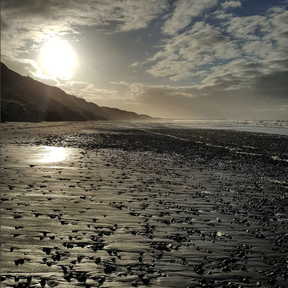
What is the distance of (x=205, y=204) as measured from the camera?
440 inches

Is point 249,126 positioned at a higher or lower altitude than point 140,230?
higher

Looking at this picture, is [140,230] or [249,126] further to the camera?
[249,126]

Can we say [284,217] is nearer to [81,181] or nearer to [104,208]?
[104,208]

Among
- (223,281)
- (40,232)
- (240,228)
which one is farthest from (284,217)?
(40,232)

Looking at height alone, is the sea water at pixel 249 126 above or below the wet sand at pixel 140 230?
above

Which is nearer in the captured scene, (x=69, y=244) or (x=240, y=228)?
(x=69, y=244)

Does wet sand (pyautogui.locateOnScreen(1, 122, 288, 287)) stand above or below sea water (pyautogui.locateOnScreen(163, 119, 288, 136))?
below

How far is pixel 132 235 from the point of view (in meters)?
7.80

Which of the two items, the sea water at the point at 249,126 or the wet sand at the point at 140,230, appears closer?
the wet sand at the point at 140,230

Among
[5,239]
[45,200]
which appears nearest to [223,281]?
[5,239]

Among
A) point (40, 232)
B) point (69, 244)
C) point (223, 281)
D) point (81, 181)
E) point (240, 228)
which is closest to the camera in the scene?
point (223, 281)

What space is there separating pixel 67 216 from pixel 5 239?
2312 mm

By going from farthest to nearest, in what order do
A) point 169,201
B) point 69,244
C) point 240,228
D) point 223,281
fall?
point 169,201
point 240,228
point 69,244
point 223,281

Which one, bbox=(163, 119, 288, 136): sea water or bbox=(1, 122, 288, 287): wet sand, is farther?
bbox=(163, 119, 288, 136): sea water
